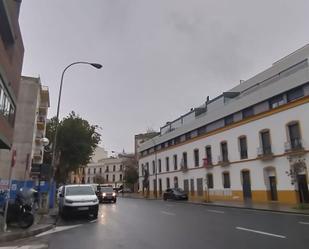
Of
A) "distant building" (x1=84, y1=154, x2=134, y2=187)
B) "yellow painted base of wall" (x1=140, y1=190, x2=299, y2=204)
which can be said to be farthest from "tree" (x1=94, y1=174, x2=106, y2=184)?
"yellow painted base of wall" (x1=140, y1=190, x2=299, y2=204)

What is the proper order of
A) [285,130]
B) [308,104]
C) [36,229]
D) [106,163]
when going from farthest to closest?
1. [106,163]
2. [285,130]
3. [308,104]
4. [36,229]

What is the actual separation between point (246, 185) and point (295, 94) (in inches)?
448

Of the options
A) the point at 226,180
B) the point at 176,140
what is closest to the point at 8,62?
the point at 226,180

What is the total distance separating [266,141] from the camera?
32.6 m

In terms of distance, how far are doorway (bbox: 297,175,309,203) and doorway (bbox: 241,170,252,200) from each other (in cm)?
700

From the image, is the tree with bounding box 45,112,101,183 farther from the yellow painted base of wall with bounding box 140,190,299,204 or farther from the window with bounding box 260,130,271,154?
the window with bounding box 260,130,271,154

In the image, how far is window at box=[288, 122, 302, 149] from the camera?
28281 mm

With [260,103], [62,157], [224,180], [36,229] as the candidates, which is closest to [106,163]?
[62,157]

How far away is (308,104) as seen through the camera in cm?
2720

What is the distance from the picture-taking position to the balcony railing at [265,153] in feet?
102

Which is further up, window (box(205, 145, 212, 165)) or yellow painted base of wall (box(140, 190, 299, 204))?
window (box(205, 145, 212, 165))

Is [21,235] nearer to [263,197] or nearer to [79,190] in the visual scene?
[79,190]

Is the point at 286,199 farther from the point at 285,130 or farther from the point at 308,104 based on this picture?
the point at 308,104

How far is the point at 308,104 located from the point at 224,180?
14.9 m
